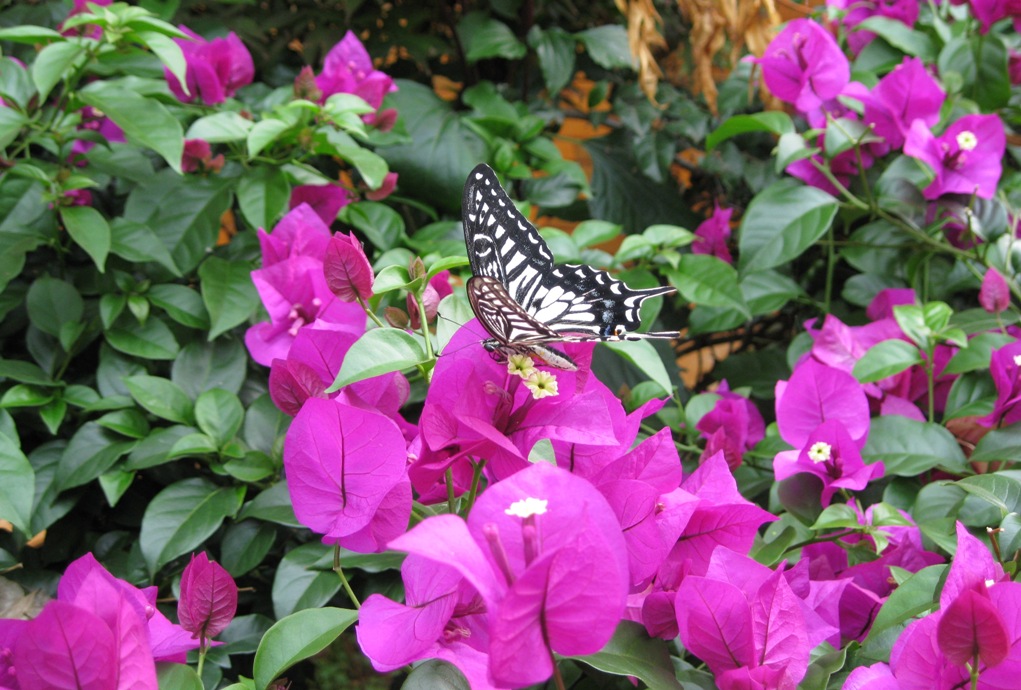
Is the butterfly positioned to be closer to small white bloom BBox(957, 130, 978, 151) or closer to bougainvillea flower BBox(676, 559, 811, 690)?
bougainvillea flower BBox(676, 559, 811, 690)

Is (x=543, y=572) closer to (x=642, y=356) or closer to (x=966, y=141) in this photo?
(x=642, y=356)

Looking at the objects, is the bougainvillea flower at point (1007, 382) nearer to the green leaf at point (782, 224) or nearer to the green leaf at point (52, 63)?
the green leaf at point (782, 224)

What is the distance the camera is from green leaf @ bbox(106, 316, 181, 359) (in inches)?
27.7

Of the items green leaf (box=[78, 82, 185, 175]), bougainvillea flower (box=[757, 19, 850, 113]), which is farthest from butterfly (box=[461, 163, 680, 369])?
bougainvillea flower (box=[757, 19, 850, 113])

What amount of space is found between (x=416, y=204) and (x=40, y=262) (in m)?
0.39

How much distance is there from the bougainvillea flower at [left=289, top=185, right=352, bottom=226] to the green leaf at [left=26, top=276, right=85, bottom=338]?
8.2 inches

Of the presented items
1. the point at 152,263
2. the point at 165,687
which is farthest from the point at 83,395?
the point at 165,687

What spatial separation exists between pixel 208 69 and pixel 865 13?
867mm

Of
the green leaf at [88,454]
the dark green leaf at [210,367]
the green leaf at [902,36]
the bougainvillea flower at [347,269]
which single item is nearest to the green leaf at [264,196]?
the dark green leaf at [210,367]

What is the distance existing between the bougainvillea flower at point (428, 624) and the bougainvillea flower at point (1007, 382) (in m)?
0.45

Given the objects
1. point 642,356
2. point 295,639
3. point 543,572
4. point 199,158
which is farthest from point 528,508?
point 199,158

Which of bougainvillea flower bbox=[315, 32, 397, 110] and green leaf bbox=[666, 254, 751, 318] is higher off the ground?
bougainvillea flower bbox=[315, 32, 397, 110]

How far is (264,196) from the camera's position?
0.75m

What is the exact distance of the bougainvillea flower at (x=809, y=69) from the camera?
91 centimetres
